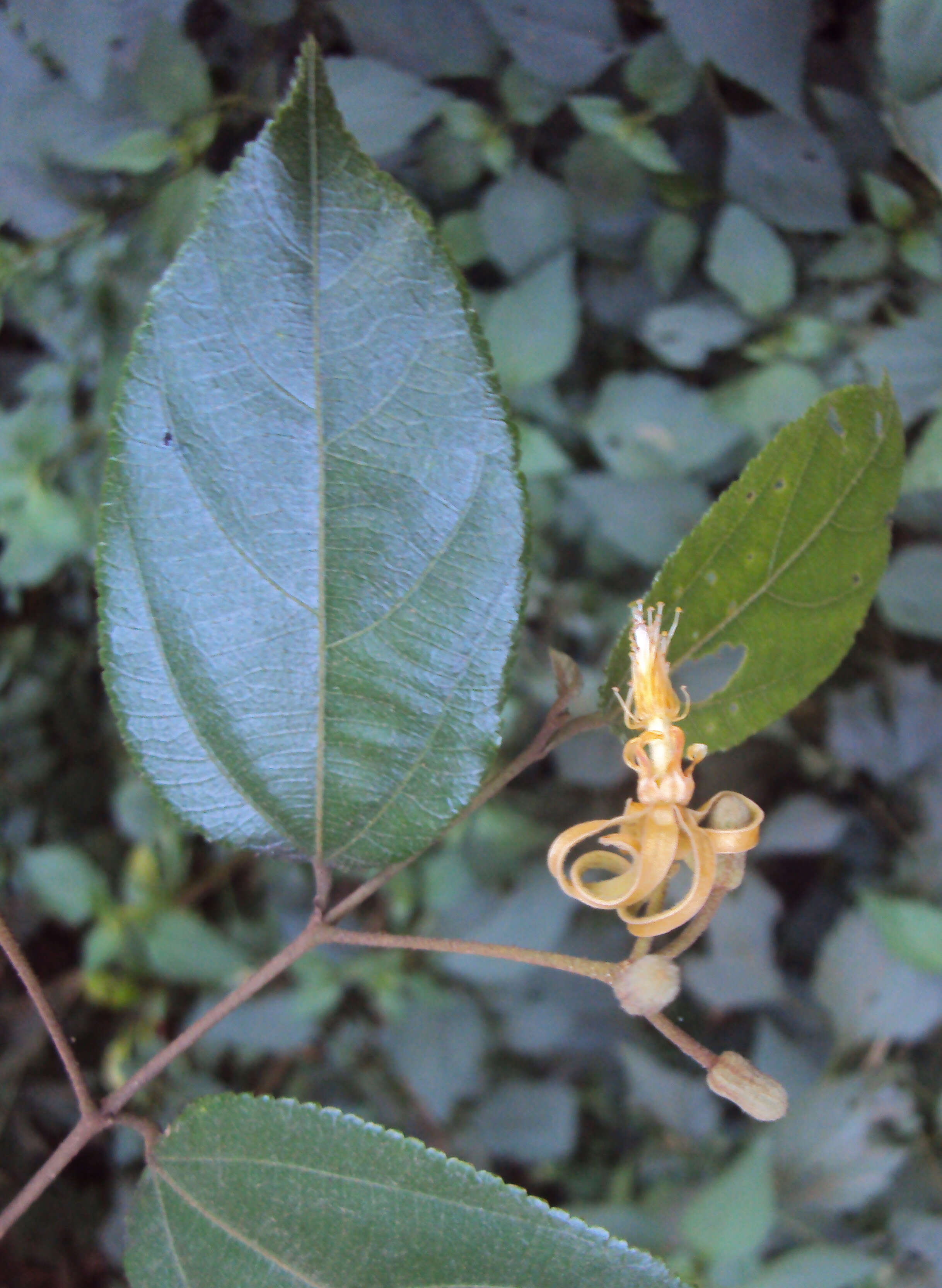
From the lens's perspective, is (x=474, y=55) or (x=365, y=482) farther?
(x=474, y=55)

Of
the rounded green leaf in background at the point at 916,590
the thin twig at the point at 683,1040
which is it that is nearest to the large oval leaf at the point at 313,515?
the thin twig at the point at 683,1040

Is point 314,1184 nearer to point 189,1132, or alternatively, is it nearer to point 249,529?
point 189,1132

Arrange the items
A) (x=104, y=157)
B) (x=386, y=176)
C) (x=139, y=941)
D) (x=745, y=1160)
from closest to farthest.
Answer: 1. (x=386, y=176)
2. (x=104, y=157)
3. (x=745, y=1160)
4. (x=139, y=941)

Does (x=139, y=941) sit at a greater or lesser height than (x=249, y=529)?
lesser

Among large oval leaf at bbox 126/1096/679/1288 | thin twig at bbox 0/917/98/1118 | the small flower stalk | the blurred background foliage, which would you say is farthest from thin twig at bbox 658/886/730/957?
the blurred background foliage

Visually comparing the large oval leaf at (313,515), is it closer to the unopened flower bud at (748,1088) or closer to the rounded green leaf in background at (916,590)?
the unopened flower bud at (748,1088)

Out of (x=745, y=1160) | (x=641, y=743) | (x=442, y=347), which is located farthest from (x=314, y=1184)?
(x=745, y=1160)

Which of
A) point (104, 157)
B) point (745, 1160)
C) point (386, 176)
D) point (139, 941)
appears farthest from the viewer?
point (139, 941)

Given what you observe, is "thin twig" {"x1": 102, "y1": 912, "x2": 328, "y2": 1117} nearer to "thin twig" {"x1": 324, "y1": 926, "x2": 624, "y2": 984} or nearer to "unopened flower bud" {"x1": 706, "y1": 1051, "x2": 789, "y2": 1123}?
"thin twig" {"x1": 324, "y1": 926, "x2": 624, "y2": 984}
